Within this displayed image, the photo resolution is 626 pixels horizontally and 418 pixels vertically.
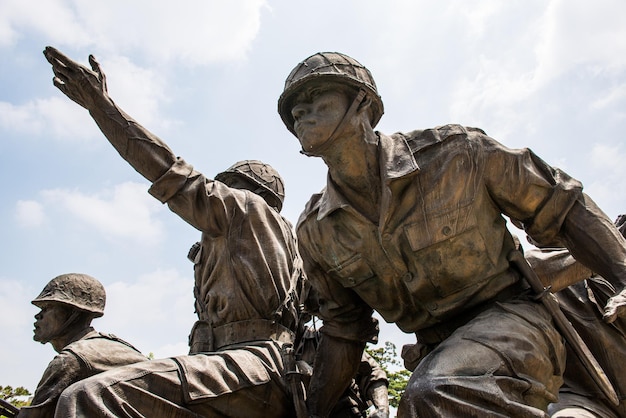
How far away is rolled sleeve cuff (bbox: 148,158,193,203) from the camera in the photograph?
4977 millimetres

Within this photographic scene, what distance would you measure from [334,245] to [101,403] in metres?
1.71

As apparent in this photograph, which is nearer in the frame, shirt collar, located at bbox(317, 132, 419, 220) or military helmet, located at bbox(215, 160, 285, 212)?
shirt collar, located at bbox(317, 132, 419, 220)

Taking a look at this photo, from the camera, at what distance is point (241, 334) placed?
16.8ft

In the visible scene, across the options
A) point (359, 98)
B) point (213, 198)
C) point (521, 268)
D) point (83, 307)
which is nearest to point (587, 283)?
point (521, 268)

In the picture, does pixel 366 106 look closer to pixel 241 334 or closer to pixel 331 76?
pixel 331 76

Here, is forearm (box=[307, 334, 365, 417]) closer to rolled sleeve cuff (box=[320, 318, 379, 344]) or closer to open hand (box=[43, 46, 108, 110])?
rolled sleeve cuff (box=[320, 318, 379, 344])

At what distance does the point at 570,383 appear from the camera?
4.96 meters

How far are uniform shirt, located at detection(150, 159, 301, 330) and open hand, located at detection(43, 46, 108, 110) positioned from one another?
0.77 metres

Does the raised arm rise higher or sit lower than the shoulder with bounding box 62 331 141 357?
higher

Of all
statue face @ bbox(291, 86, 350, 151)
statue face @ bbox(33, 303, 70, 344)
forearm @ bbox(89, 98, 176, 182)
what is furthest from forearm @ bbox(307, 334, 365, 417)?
statue face @ bbox(33, 303, 70, 344)

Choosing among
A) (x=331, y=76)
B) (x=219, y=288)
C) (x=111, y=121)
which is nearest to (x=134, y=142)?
(x=111, y=121)

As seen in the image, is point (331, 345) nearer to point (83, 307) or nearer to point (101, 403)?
point (101, 403)

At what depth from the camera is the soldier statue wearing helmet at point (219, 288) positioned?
4320mm

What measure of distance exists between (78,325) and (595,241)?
437cm
